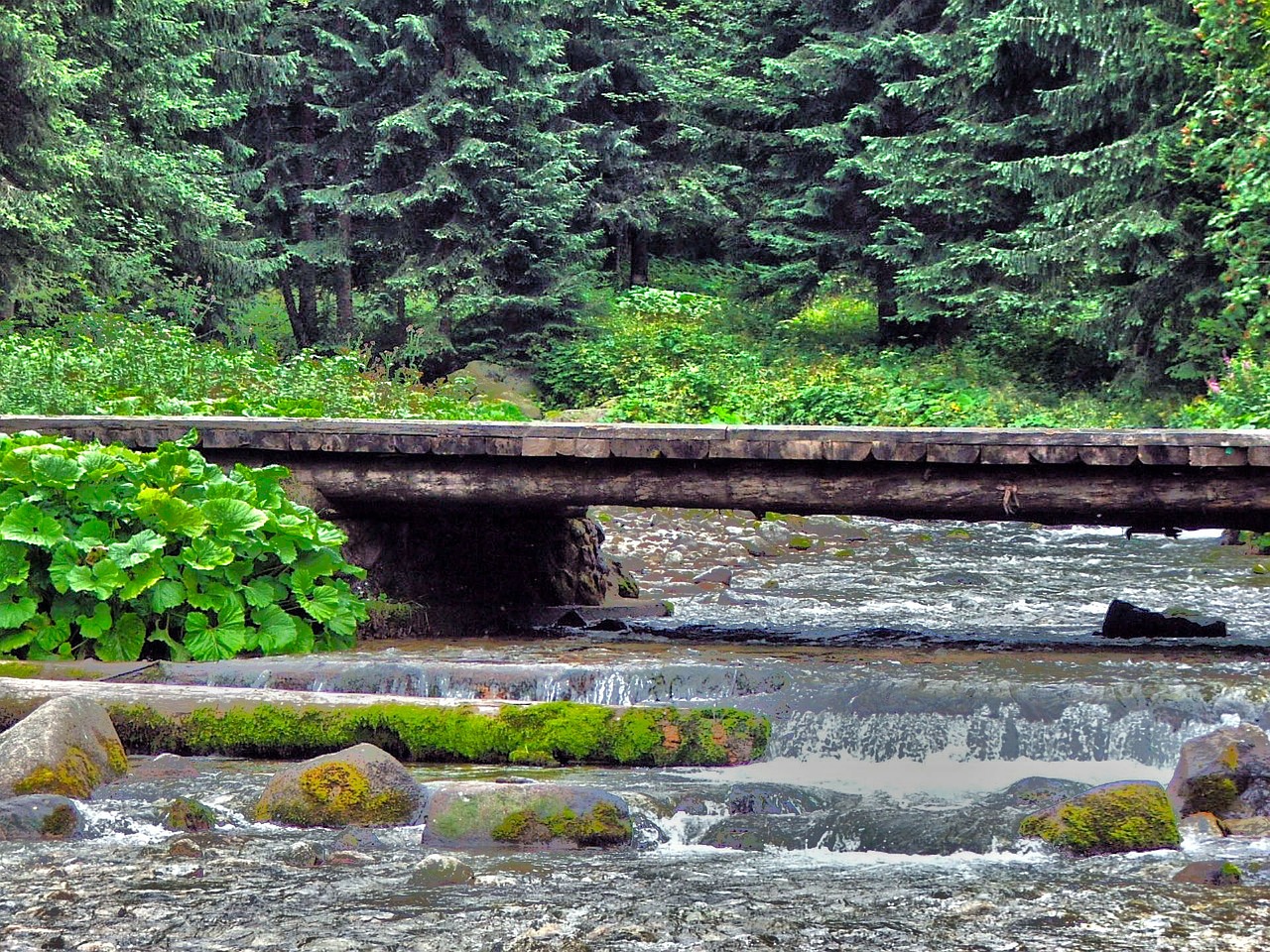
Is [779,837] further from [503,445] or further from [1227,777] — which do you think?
[503,445]

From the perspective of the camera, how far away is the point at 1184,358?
Result: 19.6 metres

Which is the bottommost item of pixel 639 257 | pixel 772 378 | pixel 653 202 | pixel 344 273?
pixel 772 378

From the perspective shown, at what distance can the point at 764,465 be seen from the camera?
8742mm

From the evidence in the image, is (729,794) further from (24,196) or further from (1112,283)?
(1112,283)

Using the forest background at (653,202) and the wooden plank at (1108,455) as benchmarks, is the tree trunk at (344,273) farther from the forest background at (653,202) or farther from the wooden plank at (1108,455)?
the wooden plank at (1108,455)

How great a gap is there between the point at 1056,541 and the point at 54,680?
11.5 meters

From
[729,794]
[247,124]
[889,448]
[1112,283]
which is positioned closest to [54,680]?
[729,794]

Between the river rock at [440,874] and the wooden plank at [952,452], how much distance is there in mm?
4304

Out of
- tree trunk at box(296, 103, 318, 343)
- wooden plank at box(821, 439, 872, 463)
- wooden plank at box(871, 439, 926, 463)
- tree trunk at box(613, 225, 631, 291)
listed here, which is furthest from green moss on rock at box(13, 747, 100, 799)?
tree trunk at box(613, 225, 631, 291)

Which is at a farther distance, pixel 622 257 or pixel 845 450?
pixel 622 257

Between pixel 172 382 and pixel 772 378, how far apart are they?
1133 centimetres

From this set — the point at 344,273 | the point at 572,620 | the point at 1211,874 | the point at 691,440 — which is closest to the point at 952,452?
the point at 691,440

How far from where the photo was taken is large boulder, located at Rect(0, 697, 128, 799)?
5.88 m

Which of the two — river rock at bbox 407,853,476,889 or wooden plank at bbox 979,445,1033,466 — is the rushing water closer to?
river rock at bbox 407,853,476,889
